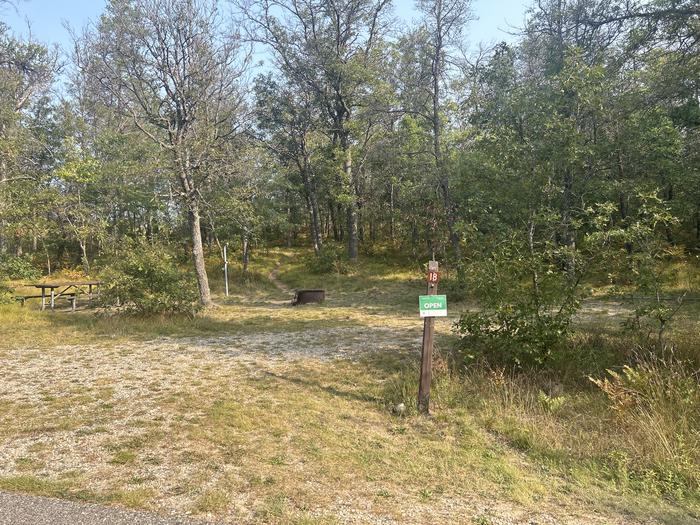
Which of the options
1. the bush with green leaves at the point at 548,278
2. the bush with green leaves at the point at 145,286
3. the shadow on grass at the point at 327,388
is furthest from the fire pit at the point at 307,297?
the bush with green leaves at the point at 548,278

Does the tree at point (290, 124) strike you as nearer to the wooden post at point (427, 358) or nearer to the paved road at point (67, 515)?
the wooden post at point (427, 358)

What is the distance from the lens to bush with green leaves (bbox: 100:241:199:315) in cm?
1032

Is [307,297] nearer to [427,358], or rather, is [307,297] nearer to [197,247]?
[197,247]

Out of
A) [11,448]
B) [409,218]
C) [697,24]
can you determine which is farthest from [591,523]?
[409,218]

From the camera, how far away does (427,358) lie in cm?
469

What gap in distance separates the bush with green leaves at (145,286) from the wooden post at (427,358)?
7573 millimetres

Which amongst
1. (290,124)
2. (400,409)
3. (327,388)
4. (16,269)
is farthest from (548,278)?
(290,124)

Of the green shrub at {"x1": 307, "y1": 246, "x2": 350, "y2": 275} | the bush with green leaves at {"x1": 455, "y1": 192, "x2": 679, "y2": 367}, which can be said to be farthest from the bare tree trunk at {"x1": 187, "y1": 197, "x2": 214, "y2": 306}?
the bush with green leaves at {"x1": 455, "y1": 192, "x2": 679, "y2": 367}

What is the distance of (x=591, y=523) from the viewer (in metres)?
2.75

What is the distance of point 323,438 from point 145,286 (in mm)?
8014

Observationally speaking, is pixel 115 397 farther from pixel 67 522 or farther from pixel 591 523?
pixel 591 523

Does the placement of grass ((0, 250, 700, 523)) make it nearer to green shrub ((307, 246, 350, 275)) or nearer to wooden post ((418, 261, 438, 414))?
wooden post ((418, 261, 438, 414))

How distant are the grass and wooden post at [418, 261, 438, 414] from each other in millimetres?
169

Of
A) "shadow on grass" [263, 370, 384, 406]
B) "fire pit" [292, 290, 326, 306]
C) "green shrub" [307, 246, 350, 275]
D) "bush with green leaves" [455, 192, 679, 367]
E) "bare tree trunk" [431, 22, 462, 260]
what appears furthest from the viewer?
"green shrub" [307, 246, 350, 275]
